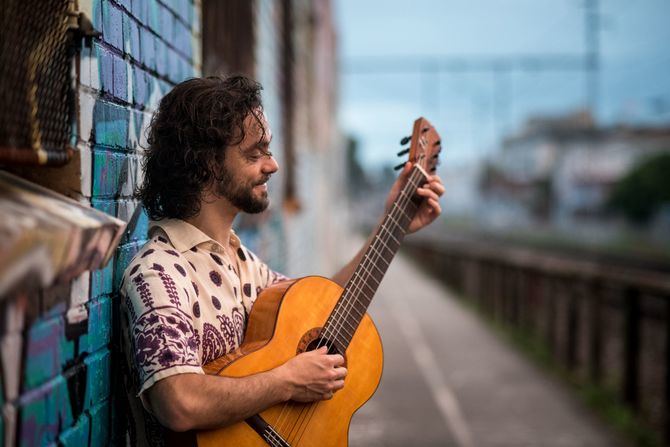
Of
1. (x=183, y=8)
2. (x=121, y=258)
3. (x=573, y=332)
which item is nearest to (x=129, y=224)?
(x=121, y=258)

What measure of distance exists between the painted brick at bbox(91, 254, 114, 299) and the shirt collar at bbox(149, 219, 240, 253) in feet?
0.62

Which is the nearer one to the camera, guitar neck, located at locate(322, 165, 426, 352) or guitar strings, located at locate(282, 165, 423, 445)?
guitar strings, located at locate(282, 165, 423, 445)

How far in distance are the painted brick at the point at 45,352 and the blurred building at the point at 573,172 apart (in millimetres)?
41045

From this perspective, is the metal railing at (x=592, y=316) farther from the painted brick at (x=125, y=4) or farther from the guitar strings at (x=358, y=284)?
the painted brick at (x=125, y=4)

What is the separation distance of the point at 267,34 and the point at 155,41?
387cm

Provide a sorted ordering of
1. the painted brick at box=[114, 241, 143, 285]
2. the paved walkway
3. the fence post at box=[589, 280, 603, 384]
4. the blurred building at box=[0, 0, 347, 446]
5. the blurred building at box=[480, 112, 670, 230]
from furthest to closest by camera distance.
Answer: the blurred building at box=[480, 112, 670, 230]
the fence post at box=[589, 280, 603, 384]
the paved walkway
the painted brick at box=[114, 241, 143, 285]
the blurred building at box=[0, 0, 347, 446]

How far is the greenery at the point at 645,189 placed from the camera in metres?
38.4

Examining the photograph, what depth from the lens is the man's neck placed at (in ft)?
7.80

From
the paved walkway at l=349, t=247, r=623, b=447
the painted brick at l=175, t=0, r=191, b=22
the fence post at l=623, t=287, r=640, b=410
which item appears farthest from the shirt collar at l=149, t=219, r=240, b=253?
the fence post at l=623, t=287, r=640, b=410

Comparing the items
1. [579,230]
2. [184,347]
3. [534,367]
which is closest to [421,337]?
[534,367]

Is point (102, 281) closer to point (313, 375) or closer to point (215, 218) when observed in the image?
point (215, 218)

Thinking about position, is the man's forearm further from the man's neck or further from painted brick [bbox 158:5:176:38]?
painted brick [bbox 158:5:176:38]

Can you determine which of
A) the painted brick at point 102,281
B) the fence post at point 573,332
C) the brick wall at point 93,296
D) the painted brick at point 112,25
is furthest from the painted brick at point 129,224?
the fence post at point 573,332

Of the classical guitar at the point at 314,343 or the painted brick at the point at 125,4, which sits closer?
the classical guitar at the point at 314,343
